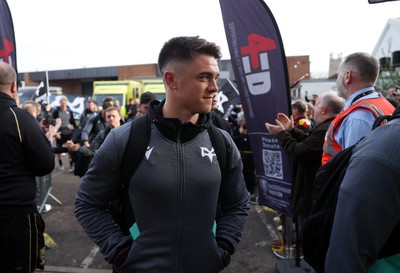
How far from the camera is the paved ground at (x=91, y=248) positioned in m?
4.13

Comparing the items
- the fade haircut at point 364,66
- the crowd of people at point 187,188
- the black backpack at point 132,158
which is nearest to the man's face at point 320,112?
the fade haircut at point 364,66

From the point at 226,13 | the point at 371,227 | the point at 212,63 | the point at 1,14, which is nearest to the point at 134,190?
the point at 212,63

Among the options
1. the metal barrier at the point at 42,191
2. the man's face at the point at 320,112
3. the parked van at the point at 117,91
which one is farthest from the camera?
the parked van at the point at 117,91

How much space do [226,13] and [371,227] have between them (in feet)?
10.3

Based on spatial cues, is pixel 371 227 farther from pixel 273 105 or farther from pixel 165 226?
pixel 273 105

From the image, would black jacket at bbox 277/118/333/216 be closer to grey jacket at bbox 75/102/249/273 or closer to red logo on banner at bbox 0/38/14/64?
grey jacket at bbox 75/102/249/273

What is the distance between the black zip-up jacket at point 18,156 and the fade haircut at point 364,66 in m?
2.48

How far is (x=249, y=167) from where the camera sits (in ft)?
20.7

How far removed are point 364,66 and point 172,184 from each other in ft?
6.18

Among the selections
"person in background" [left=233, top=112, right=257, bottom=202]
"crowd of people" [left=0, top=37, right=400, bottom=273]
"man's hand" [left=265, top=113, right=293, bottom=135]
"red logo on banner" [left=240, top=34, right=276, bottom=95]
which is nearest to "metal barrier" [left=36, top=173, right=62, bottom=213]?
"person in background" [left=233, top=112, right=257, bottom=202]

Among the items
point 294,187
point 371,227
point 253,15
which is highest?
point 253,15

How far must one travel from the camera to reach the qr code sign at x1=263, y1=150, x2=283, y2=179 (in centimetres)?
369

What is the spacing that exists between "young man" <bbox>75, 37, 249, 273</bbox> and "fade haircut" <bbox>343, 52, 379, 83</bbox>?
4.64ft

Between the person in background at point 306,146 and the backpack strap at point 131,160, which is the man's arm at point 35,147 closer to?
the backpack strap at point 131,160
